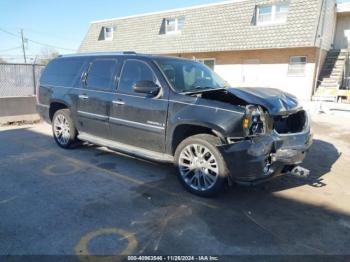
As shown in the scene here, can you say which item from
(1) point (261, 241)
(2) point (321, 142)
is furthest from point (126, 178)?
(2) point (321, 142)

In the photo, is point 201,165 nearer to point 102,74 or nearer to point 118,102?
point 118,102

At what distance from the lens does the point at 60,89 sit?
6.25 metres

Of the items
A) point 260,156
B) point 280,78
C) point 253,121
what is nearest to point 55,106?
point 253,121

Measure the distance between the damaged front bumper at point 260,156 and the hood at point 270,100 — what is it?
34 centimetres

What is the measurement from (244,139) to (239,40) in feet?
47.5

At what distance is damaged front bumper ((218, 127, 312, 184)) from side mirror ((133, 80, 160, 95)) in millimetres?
1373

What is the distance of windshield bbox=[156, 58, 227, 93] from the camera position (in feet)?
15.2

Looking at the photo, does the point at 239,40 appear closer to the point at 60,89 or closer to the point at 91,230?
the point at 60,89

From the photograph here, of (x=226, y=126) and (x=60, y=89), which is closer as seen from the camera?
(x=226, y=126)

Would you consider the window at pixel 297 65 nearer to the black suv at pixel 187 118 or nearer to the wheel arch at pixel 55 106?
the black suv at pixel 187 118

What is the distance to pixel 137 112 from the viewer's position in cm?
478

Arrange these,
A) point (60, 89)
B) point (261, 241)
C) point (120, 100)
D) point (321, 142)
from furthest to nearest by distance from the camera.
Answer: point (321, 142) < point (60, 89) < point (120, 100) < point (261, 241)

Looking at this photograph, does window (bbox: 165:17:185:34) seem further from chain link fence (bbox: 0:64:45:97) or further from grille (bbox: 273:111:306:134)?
grille (bbox: 273:111:306:134)

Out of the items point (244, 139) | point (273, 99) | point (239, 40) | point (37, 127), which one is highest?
point (239, 40)
